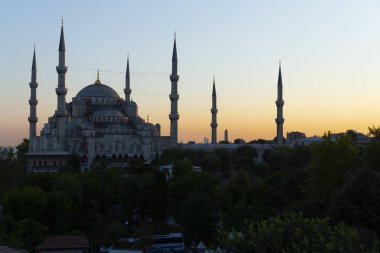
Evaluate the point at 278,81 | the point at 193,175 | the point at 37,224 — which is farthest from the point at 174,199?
the point at 278,81

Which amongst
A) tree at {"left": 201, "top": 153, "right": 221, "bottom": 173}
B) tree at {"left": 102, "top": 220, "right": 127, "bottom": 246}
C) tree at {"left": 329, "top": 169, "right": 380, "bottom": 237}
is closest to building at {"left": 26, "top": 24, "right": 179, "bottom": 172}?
tree at {"left": 201, "top": 153, "right": 221, "bottom": 173}

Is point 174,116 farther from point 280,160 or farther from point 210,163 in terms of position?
point 280,160

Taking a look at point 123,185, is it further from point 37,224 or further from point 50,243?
point 50,243

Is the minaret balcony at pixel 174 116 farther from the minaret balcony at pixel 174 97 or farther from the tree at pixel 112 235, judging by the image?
the tree at pixel 112 235

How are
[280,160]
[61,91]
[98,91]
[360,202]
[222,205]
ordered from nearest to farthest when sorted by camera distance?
1. [360,202]
2. [222,205]
3. [61,91]
4. [280,160]
5. [98,91]

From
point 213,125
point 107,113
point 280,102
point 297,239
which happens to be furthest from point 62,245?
point 213,125

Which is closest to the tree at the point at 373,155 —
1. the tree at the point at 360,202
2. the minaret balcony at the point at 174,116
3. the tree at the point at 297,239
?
the tree at the point at 360,202

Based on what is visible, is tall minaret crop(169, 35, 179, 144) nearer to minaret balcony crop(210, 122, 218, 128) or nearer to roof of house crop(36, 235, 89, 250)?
minaret balcony crop(210, 122, 218, 128)
